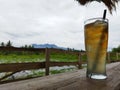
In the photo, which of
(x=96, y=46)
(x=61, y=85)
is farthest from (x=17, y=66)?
(x=61, y=85)

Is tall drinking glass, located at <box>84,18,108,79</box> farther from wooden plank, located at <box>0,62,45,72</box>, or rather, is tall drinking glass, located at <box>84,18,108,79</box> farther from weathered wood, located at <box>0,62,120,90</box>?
wooden plank, located at <box>0,62,45,72</box>

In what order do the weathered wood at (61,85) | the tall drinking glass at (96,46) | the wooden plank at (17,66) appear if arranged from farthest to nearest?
the wooden plank at (17,66), the tall drinking glass at (96,46), the weathered wood at (61,85)

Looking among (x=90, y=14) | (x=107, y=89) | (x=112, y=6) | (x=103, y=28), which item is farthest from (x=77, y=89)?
(x=112, y=6)

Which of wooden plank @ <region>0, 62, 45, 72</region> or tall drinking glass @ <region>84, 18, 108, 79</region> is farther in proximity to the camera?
wooden plank @ <region>0, 62, 45, 72</region>

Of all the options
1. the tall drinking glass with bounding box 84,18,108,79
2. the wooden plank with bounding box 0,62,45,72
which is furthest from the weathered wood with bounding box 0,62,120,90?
the wooden plank with bounding box 0,62,45,72

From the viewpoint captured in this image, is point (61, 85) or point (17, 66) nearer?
point (61, 85)

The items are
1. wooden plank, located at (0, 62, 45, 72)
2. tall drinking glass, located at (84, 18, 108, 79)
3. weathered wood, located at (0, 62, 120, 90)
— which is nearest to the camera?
weathered wood, located at (0, 62, 120, 90)

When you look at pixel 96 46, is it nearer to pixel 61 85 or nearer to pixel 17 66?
pixel 61 85

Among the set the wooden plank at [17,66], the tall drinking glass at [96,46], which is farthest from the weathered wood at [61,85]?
the wooden plank at [17,66]

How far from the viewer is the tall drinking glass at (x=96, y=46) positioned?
2.97 ft

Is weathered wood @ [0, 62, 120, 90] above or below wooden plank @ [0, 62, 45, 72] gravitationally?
above

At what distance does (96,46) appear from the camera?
93cm

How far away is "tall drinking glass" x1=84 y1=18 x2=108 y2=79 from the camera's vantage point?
906 millimetres

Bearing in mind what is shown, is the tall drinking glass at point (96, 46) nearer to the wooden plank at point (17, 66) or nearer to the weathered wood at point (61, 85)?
the weathered wood at point (61, 85)
